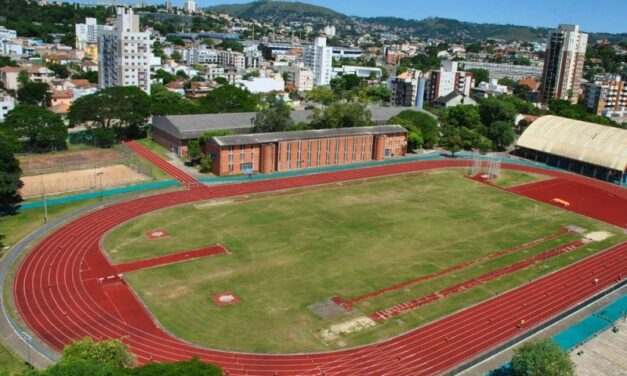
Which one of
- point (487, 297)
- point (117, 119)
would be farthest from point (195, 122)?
point (487, 297)

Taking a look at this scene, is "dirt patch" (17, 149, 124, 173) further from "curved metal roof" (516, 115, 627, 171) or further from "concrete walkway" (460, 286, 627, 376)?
"curved metal roof" (516, 115, 627, 171)

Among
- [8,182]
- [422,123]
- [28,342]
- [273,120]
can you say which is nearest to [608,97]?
[422,123]

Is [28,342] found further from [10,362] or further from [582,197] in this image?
[582,197]

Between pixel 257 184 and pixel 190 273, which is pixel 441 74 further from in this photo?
pixel 190 273

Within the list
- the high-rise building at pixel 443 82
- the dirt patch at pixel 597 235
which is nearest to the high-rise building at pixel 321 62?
the high-rise building at pixel 443 82

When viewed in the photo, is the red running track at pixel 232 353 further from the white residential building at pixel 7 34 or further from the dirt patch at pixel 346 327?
the white residential building at pixel 7 34

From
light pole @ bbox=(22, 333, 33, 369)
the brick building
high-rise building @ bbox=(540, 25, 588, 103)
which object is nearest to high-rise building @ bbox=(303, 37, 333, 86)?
high-rise building @ bbox=(540, 25, 588, 103)
